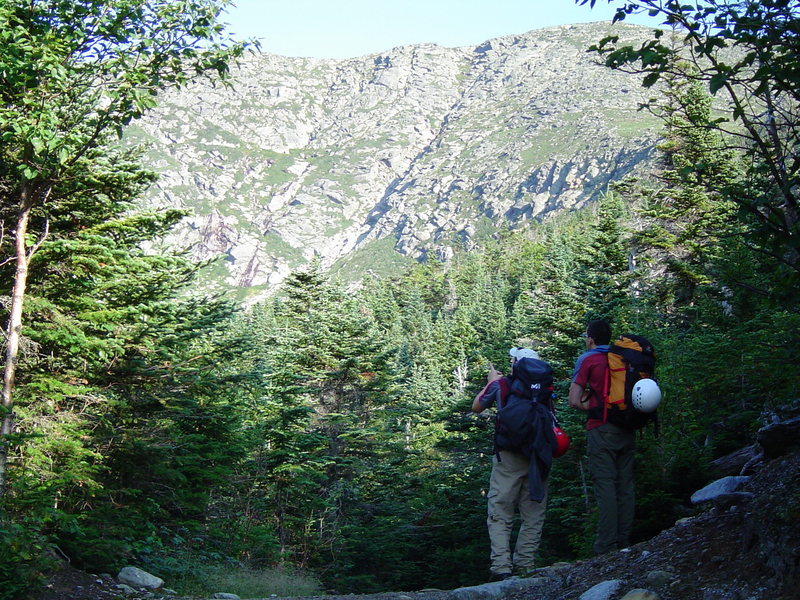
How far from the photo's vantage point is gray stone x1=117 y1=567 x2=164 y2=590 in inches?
→ 299

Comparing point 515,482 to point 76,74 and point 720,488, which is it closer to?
point 720,488

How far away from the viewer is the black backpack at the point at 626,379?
5527mm

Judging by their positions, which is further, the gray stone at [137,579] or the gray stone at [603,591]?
the gray stone at [137,579]

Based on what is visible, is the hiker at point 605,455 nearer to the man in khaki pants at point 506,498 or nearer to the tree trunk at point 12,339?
the man in khaki pants at point 506,498

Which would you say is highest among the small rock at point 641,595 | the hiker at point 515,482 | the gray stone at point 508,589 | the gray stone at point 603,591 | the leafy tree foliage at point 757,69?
the leafy tree foliage at point 757,69

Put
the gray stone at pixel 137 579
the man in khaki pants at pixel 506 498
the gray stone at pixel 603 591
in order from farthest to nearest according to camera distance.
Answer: the gray stone at pixel 137 579, the man in khaki pants at pixel 506 498, the gray stone at pixel 603 591

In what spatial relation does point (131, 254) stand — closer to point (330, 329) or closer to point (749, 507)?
point (749, 507)

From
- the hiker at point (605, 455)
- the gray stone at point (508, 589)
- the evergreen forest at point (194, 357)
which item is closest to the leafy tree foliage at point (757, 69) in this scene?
the evergreen forest at point (194, 357)

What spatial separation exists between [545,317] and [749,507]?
1772 cm

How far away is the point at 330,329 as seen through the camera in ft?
73.8

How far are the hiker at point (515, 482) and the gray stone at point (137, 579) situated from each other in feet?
13.6

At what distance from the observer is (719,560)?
12.5ft

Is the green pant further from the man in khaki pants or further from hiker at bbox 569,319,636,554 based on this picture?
the man in khaki pants

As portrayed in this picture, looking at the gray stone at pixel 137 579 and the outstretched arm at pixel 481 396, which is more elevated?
the outstretched arm at pixel 481 396
